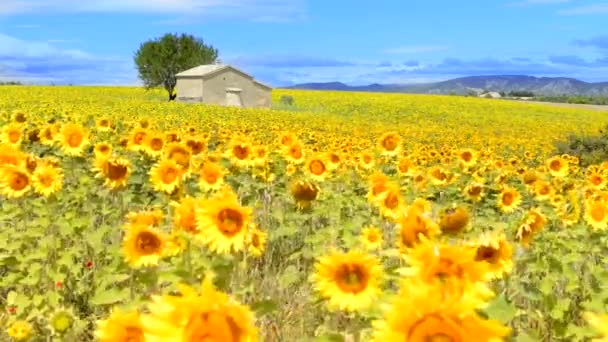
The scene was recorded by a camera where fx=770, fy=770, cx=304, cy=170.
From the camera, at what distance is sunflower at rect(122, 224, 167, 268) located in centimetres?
376

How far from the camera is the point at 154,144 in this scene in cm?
700

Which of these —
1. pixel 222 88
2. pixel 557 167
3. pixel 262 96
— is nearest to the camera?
pixel 557 167

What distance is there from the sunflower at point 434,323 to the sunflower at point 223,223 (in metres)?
1.62

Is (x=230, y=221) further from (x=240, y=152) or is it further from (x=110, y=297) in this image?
(x=240, y=152)

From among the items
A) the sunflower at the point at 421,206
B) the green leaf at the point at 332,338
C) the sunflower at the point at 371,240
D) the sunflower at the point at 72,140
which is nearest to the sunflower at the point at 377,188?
the sunflower at the point at 371,240

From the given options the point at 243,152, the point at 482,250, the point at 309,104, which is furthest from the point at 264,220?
the point at 309,104

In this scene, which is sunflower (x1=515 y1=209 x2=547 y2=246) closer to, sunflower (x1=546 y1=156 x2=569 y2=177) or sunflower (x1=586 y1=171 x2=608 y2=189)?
sunflower (x1=586 y1=171 x2=608 y2=189)

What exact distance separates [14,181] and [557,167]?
6191mm

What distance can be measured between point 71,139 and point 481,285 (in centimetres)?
574

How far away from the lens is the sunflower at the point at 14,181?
5422 mm

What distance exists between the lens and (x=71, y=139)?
7.20 metres

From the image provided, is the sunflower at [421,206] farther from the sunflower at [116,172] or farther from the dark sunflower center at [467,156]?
the dark sunflower center at [467,156]

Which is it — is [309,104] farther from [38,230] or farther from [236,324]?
[236,324]

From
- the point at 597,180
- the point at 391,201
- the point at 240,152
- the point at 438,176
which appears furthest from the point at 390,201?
the point at 597,180
